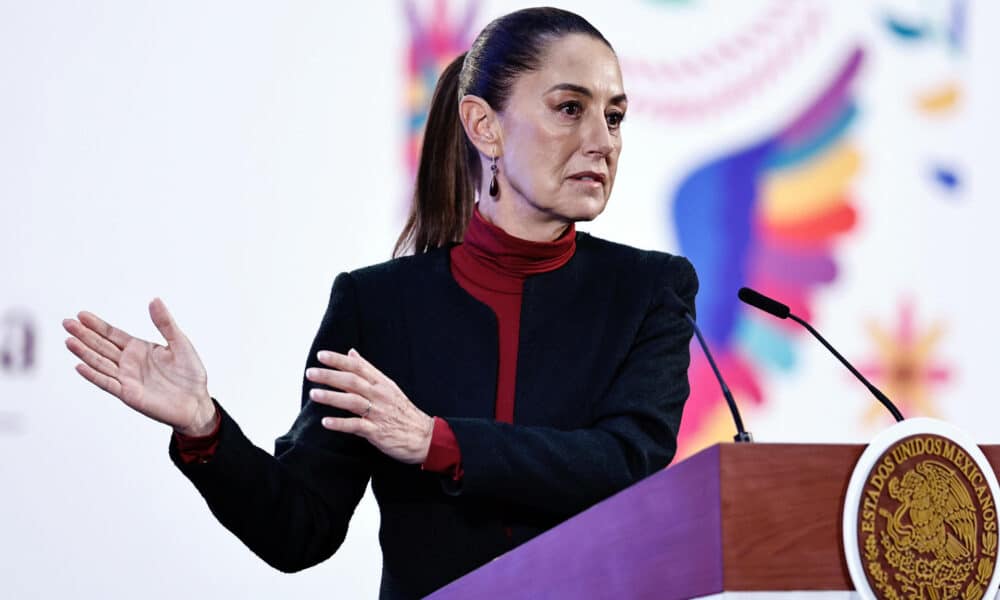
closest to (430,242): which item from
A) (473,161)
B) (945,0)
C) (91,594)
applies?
(473,161)

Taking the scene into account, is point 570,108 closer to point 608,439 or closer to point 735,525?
point 608,439

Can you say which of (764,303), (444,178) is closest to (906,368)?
Result: (444,178)

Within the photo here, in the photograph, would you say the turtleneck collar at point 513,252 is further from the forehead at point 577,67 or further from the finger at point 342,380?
the finger at point 342,380

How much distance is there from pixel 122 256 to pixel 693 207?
123cm

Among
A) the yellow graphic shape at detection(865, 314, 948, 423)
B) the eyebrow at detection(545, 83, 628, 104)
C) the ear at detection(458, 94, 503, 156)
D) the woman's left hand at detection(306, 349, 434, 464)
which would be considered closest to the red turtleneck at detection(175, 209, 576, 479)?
the ear at detection(458, 94, 503, 156)

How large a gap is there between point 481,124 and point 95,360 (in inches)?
28.1

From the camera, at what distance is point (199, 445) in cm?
168

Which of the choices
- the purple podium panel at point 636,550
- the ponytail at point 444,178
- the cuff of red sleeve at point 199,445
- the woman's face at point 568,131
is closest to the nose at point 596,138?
the woman's face at point 568,131

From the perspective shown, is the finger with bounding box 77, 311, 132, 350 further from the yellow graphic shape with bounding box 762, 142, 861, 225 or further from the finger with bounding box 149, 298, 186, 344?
the yellow graphic shape with bounding box 762, 142, 861, 225

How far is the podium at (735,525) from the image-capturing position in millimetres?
1050

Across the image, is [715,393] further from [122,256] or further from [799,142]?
[122,256]

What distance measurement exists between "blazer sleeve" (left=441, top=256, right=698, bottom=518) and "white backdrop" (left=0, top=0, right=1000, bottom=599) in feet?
3.30

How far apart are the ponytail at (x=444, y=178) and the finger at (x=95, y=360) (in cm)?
64

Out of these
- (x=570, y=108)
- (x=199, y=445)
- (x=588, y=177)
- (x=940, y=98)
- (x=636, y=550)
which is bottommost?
(x=636, y=550)
